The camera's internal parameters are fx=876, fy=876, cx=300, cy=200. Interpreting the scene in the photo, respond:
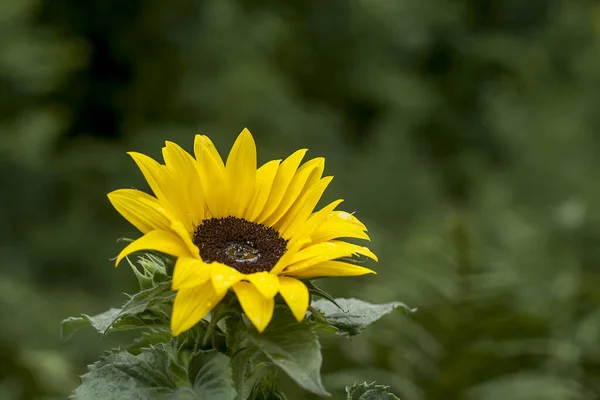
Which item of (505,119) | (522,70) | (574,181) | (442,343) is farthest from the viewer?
(522,70)

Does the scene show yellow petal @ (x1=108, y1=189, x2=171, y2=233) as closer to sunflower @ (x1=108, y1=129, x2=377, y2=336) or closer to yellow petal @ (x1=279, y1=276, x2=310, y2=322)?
sunflower @ (x1=108, y1=129, x2=377, y2=336)

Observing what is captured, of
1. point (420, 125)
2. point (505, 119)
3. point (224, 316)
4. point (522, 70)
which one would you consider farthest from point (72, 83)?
point (224, 316)

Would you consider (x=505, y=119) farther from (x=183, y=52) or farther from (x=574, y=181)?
(x=183, y=52)

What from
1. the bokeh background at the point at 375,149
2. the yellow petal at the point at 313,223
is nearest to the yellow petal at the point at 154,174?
the yellow petal at the point at 313,223

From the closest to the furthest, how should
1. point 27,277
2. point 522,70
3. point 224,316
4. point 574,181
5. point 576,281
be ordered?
point 224,316
point 576,281
point 27,277
point 574,181
point 522,70

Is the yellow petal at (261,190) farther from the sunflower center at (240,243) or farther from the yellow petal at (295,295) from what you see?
the yellow petal at (295,295)

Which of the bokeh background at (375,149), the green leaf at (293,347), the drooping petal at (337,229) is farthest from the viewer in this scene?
the bokeh background at (375,149)

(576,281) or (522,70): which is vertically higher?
(522,70)

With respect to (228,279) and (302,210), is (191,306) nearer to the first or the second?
(228,279)
